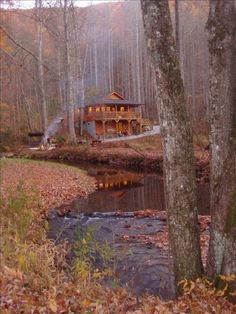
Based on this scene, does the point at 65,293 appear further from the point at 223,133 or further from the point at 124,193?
the point at 124,193

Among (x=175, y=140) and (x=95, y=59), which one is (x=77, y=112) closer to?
(x=95, y=59)

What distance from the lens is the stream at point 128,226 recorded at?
674 centimetres

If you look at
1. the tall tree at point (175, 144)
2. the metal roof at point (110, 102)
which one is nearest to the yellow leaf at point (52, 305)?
the tall tree at point (175, 144)

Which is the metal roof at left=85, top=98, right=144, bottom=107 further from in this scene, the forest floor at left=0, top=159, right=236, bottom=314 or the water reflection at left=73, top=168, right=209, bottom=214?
the forest floor at left=0, top=159, right=236, bottom=314

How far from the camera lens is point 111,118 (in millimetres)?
39031

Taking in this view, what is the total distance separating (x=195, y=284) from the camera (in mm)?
4578

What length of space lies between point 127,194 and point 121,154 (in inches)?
410

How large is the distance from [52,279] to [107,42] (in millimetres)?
53047

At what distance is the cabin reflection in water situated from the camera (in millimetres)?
13321

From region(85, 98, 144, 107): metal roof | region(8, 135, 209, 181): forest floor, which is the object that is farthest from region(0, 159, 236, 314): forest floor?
region(85, 98, 144, 107): metal roof

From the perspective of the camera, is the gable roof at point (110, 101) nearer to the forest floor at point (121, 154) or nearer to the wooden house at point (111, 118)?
the wooden house at point (111, 118)

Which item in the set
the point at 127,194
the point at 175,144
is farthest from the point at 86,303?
the point at 127,194

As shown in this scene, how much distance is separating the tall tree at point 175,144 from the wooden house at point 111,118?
33.7 meters

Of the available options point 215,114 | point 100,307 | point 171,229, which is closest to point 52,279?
point 100,307
